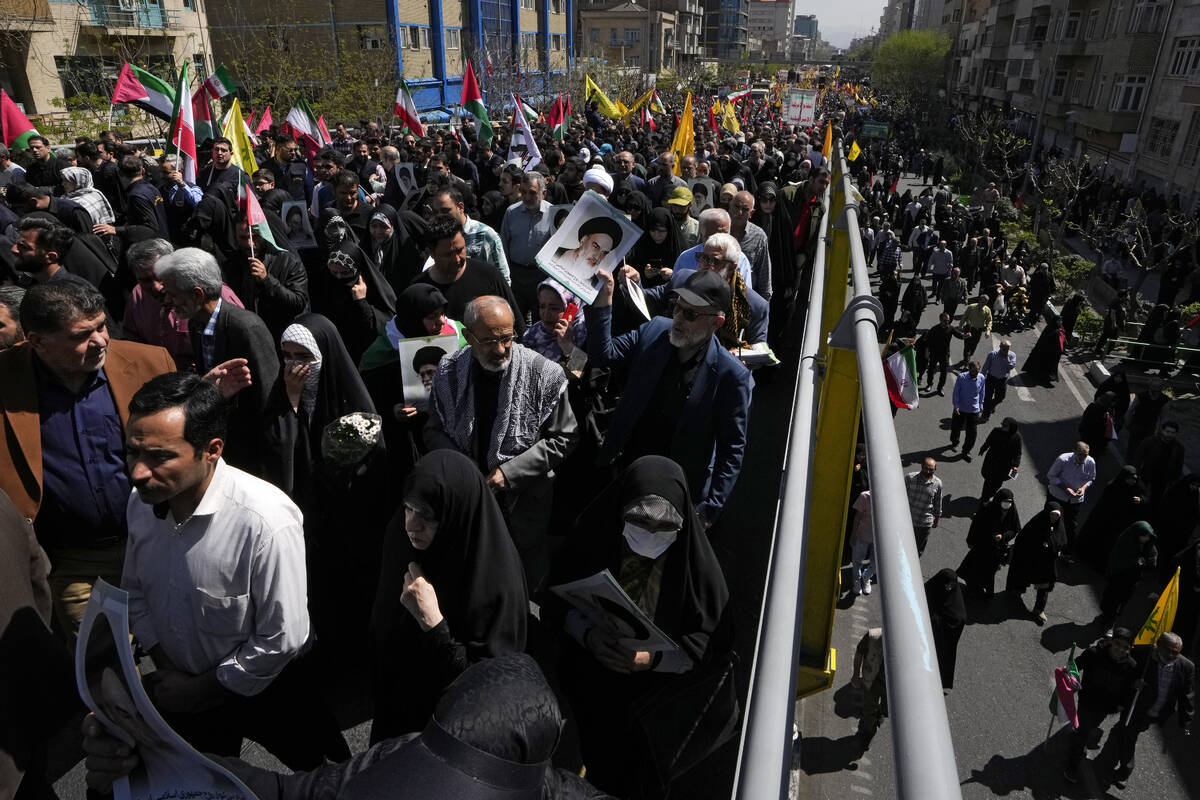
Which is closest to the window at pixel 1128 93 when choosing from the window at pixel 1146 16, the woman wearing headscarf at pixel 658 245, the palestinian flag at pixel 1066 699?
the window at pixel 1146 16

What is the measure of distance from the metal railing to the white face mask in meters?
0.89

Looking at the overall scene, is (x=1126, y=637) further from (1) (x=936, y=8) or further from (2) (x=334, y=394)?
(1) (x=936, y=8)

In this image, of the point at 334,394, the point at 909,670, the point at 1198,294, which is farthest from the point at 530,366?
the point at 1198,294

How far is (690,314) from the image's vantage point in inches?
136

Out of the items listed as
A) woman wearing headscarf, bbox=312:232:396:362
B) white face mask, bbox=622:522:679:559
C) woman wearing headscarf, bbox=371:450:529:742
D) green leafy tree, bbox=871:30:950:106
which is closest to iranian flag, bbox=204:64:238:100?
woman wearing headscarf, bbox=312:232:396:362

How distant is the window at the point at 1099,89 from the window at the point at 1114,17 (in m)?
1.83

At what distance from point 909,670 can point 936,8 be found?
152348 millimetres

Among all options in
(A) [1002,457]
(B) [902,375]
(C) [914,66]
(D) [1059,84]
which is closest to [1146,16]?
(D) [1059,84]

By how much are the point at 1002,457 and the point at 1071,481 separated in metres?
0.74

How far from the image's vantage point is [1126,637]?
222 inches

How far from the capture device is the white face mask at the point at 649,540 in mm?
2594

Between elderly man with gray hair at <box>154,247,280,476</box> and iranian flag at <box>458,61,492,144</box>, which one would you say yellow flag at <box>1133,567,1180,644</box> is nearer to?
elderly man with gray hair at <box>154,247,280,476</box>

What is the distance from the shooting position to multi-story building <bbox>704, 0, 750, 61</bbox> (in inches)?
5187

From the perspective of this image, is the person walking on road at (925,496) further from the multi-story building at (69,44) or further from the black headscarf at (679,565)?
the multi-story building at (69,44)
